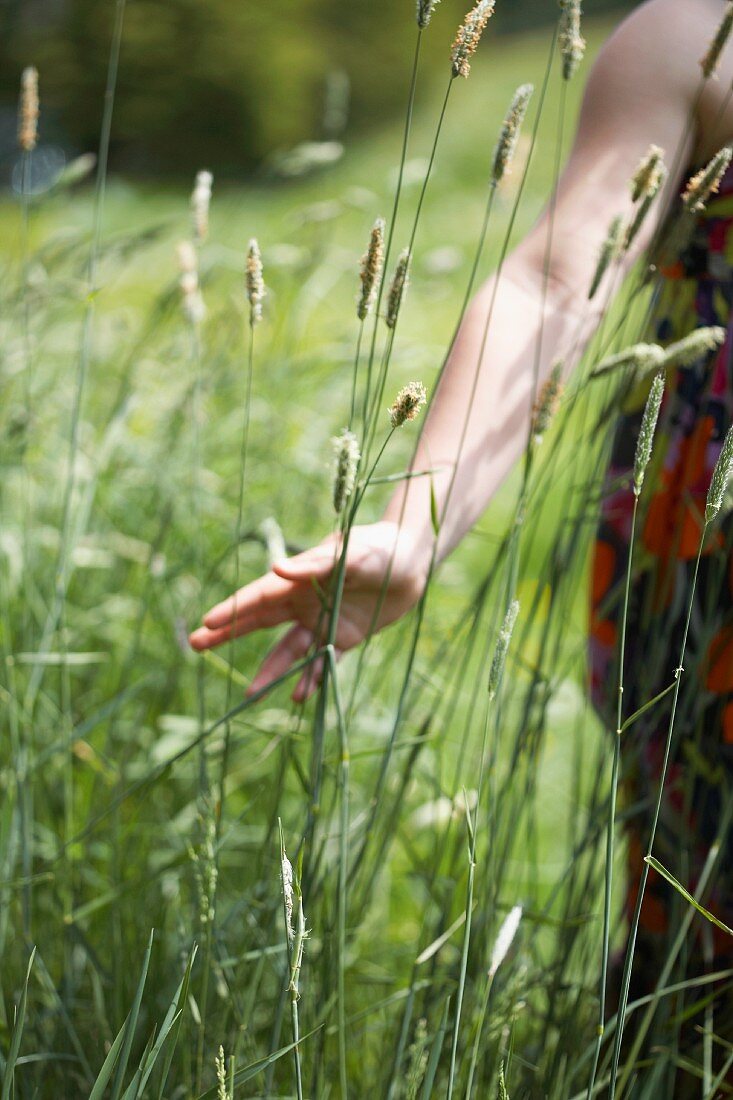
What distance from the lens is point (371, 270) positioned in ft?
1.85

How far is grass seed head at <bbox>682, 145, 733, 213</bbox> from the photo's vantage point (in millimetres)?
583

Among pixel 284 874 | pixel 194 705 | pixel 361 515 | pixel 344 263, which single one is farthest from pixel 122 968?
pixel 344 263

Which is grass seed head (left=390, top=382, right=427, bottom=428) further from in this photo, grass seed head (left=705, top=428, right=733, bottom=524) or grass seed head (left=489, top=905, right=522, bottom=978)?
grass seed head (left=489, top=905, right=522, bottom=978)

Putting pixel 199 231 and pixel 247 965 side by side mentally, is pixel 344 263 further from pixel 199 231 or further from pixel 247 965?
pixel 247 965

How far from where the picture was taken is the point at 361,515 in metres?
1.75

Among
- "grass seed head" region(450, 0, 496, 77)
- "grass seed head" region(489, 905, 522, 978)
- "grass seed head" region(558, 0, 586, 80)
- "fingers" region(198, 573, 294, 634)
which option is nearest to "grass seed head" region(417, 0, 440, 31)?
"grass seed head" region(450, 0, 496, 77)

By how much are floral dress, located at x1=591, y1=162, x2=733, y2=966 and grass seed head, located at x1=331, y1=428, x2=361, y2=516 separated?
0.33m

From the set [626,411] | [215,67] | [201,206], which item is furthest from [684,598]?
[215,67]

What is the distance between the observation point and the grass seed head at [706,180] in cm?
58

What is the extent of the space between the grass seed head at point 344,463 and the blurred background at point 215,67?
6.09 m

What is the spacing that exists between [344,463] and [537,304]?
0.31m

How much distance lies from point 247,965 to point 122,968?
0.12 meters

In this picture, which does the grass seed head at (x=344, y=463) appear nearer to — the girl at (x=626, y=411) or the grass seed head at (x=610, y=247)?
the girl at (x=626, y=411)

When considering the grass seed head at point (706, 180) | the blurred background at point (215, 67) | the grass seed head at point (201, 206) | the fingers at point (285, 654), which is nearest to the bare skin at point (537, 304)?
the fingers at point (285, 654)
